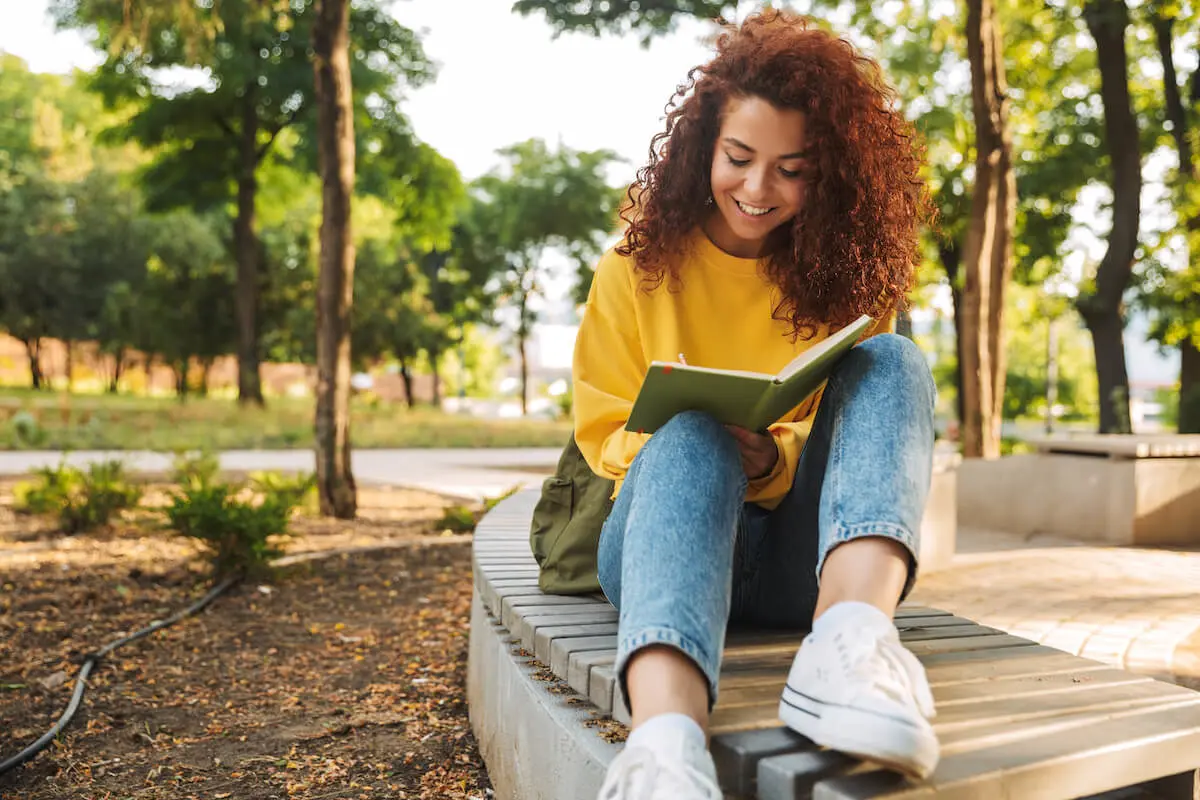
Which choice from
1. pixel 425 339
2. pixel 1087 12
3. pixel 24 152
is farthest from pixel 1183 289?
pixel 24 152

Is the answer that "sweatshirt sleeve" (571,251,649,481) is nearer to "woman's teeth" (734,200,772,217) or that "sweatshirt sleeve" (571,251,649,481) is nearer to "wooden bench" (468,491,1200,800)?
"woman's teeth" (734,200,772,217)

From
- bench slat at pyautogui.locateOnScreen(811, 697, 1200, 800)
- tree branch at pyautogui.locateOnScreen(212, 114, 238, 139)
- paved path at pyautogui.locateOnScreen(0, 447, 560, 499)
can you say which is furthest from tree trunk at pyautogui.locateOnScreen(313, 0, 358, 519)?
tree branch at pyautogui.locateOnScreen(212, 114, 238, 139)

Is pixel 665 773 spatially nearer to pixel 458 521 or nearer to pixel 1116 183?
pixel 458 521

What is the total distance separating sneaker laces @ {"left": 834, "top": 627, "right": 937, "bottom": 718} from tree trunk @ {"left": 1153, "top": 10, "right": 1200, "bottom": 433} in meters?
13.3

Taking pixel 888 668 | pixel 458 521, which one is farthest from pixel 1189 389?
pixel 888 668

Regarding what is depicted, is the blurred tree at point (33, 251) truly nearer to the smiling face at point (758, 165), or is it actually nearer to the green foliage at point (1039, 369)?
the green foliage at point (1039, 369)

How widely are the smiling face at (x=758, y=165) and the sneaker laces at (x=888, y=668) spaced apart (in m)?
0.96

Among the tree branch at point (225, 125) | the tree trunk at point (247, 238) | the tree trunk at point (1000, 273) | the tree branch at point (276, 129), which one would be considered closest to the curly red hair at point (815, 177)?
the tree trunk at point (1000, 273)

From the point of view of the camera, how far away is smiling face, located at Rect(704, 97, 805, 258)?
2102 millimetres

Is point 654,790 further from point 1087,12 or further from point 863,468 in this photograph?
point 1087,12

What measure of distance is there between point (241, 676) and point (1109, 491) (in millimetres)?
5228

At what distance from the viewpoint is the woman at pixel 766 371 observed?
155 centimetres

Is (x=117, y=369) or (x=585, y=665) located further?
(x=117, y=369)

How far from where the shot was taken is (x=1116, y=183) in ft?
41.3
